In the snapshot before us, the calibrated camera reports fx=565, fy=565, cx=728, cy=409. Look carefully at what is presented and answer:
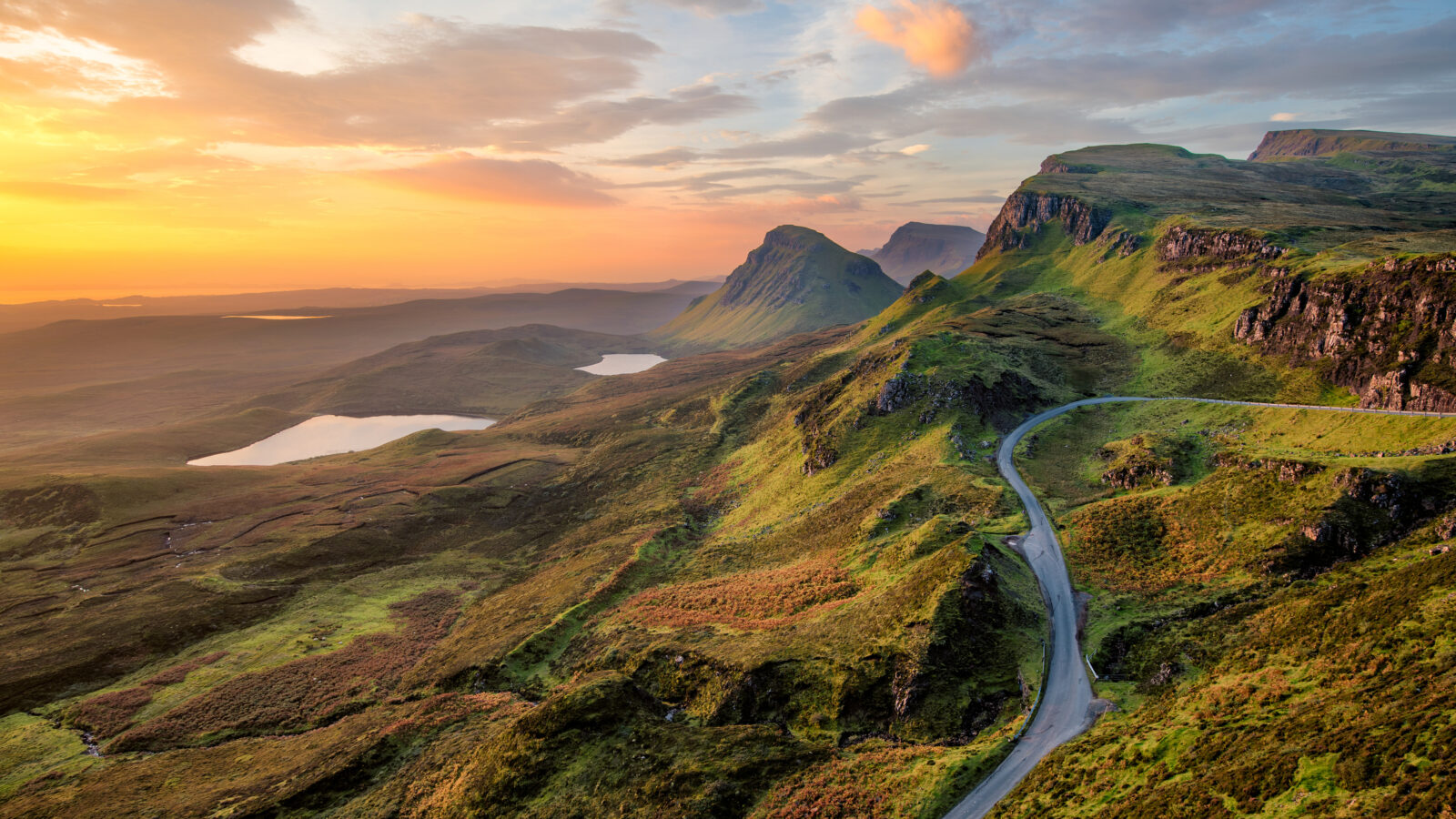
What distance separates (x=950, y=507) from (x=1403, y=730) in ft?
155

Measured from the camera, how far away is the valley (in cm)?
3278

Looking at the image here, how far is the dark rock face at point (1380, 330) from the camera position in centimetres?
6594

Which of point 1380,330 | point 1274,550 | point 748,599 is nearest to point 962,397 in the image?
point 1380,330

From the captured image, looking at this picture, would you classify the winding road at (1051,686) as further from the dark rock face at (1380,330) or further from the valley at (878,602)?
the dark rock face at (1380,330)

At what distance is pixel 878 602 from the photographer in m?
52.4

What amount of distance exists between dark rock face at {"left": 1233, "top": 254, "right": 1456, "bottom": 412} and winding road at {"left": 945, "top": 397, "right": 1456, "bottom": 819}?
4.89 metres

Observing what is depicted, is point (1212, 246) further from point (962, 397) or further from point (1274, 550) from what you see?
point (1274, 550)

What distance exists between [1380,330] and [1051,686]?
7860cm

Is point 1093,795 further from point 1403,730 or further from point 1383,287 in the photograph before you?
point 1383,287

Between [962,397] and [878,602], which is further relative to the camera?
[962,397]

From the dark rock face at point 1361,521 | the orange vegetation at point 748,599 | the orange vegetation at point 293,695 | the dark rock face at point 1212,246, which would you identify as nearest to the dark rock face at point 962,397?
the orange vegetation at point 748,599

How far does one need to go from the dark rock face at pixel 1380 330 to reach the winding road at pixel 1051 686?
489 cm

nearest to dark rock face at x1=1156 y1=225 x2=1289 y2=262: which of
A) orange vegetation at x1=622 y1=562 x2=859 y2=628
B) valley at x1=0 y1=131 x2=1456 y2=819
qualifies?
valley at x1=0 y1=131 x2=1456 y2=819

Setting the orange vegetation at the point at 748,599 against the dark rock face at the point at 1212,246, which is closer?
the orange vegetation at the point at 748,599
